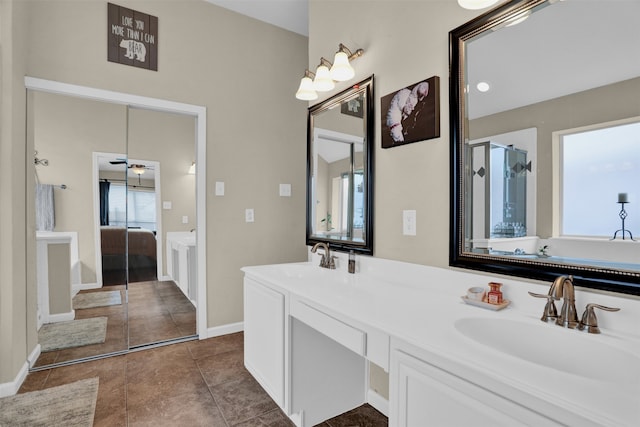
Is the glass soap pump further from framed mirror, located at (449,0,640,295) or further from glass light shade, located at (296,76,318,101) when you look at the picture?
glass light shade, located at (296,76,318,101)

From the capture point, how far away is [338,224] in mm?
2191

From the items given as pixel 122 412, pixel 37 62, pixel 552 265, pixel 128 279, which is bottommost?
pixel 122 412

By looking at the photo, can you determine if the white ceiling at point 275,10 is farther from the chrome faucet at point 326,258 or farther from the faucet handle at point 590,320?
the faucet handle at point 590,320

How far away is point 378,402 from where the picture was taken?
6.09 feet

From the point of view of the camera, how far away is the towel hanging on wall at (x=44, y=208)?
2305mm

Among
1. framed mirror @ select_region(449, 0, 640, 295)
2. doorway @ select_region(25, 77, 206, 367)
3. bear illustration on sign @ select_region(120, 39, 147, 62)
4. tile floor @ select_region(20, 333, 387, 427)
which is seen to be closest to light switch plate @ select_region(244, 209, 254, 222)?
doorway @ select_region(25, 77, 206, 367)

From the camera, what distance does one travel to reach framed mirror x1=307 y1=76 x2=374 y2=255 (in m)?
1.91

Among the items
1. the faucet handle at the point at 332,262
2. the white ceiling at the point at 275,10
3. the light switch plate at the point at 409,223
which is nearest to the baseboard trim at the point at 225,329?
the faucet handle at the point at 332,262

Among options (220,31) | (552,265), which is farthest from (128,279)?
(552,265)

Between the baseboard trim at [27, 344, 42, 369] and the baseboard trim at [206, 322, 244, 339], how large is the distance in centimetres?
116

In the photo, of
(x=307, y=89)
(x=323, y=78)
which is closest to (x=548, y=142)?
(x=323, y=78)

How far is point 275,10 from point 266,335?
2.75 m

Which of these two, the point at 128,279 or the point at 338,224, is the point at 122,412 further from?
the point at 338,224

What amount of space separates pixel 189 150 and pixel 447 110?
7.46ft
